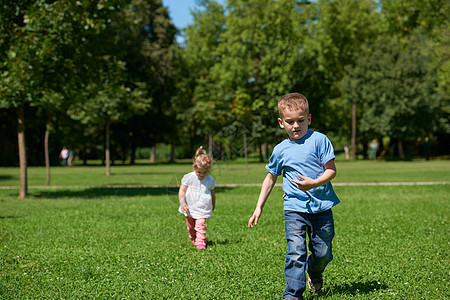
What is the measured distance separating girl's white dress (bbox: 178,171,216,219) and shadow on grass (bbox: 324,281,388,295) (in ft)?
8.64

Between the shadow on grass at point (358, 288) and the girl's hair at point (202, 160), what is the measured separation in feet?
9.20

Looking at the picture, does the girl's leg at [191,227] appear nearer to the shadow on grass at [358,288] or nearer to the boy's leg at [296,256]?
the shadow on grass at [358,288]

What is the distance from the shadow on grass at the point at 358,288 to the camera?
5.02 meters

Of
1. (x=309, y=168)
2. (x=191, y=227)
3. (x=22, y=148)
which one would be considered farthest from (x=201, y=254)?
→ (x=22, y=148)

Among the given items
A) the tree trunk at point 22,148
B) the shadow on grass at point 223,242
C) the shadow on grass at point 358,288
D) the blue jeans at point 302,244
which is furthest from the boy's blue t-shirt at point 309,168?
the tree trunk at point 22,148

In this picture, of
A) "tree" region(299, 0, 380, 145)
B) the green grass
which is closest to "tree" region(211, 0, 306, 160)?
"tree" region(299, 0, 380, 145)

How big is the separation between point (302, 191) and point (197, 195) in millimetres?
3072

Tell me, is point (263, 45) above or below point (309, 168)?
above

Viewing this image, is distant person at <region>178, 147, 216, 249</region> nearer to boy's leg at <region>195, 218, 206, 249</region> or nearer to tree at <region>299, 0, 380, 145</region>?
boy's leg at <region>195, 218, 206, 249</region>

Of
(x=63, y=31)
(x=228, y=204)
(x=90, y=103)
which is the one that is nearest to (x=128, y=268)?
(x=228, y=204)

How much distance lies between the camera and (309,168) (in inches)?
177

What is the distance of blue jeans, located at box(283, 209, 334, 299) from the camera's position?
174 inches

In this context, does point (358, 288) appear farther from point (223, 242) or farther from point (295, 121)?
point (223, 242)

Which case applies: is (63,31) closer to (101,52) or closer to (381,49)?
(101,52)
